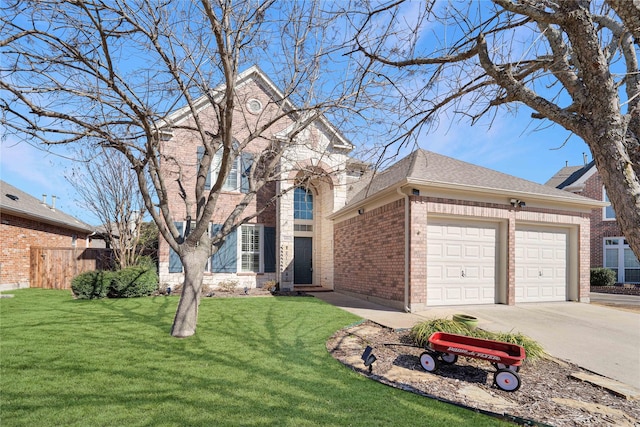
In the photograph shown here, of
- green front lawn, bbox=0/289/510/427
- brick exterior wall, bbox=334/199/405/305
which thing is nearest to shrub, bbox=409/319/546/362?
green front lawn, bbox=0/289/510/427

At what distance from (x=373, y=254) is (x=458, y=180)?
352 centimetres

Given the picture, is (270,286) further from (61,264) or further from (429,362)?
(429,362)

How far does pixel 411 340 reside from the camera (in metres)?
6.15

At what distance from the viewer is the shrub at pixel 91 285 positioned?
10953 millimetres

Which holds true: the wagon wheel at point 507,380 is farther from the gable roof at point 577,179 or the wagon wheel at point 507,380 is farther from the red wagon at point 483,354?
the gable roof at point 577,179

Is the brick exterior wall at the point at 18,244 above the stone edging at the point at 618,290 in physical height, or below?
above

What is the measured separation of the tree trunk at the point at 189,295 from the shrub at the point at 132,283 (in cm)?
617

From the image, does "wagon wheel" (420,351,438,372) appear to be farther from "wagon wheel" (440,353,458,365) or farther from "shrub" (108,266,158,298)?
"shrub" (108,266,158,298)

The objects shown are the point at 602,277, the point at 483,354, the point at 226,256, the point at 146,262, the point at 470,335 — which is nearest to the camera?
the point at 483,354

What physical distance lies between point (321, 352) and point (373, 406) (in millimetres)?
1931

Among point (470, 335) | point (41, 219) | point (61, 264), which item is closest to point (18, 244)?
point (41, 219)

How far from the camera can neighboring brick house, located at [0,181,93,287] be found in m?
14.2

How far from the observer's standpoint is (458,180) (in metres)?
9.95

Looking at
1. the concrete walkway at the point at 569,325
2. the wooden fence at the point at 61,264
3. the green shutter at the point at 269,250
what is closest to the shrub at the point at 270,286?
the green shutter at the point at 269,250
